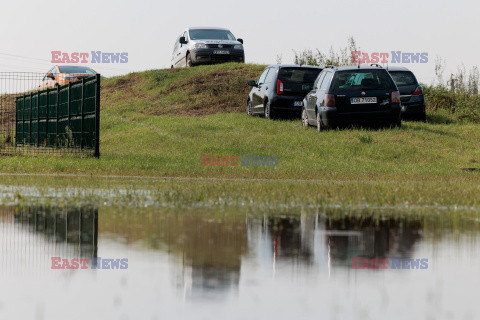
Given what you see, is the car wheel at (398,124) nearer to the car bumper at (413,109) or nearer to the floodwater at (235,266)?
the car bumper at (413,109)

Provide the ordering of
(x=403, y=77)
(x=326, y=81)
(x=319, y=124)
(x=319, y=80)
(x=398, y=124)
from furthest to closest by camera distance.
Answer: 1. (x=403, y=77)
2. (x=319, y=80)
3. (x=398, y=124)
4. (x=319, y=124)
5. (x=326, y=81)

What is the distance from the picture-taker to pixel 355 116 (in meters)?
22.5

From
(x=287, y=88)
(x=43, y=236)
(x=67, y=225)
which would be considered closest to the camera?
(x=43, y=236)

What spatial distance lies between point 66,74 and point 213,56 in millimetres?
6945

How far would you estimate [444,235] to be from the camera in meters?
8.45

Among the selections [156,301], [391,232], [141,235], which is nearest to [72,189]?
[141,235]

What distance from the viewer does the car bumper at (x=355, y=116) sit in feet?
73.5

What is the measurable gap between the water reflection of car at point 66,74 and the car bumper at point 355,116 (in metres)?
17.1

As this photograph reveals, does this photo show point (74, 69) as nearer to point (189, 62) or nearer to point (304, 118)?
point (189, 62)

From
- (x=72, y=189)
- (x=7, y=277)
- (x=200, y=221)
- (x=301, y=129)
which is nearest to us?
(x=7, y=277)

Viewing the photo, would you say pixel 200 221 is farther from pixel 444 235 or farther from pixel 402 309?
pixel 402 309

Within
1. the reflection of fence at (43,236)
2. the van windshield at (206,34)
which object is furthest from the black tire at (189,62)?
the reflection of fence at (43,236)

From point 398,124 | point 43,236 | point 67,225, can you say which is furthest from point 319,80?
point 43,236

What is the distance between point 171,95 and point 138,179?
21232 millimetres
